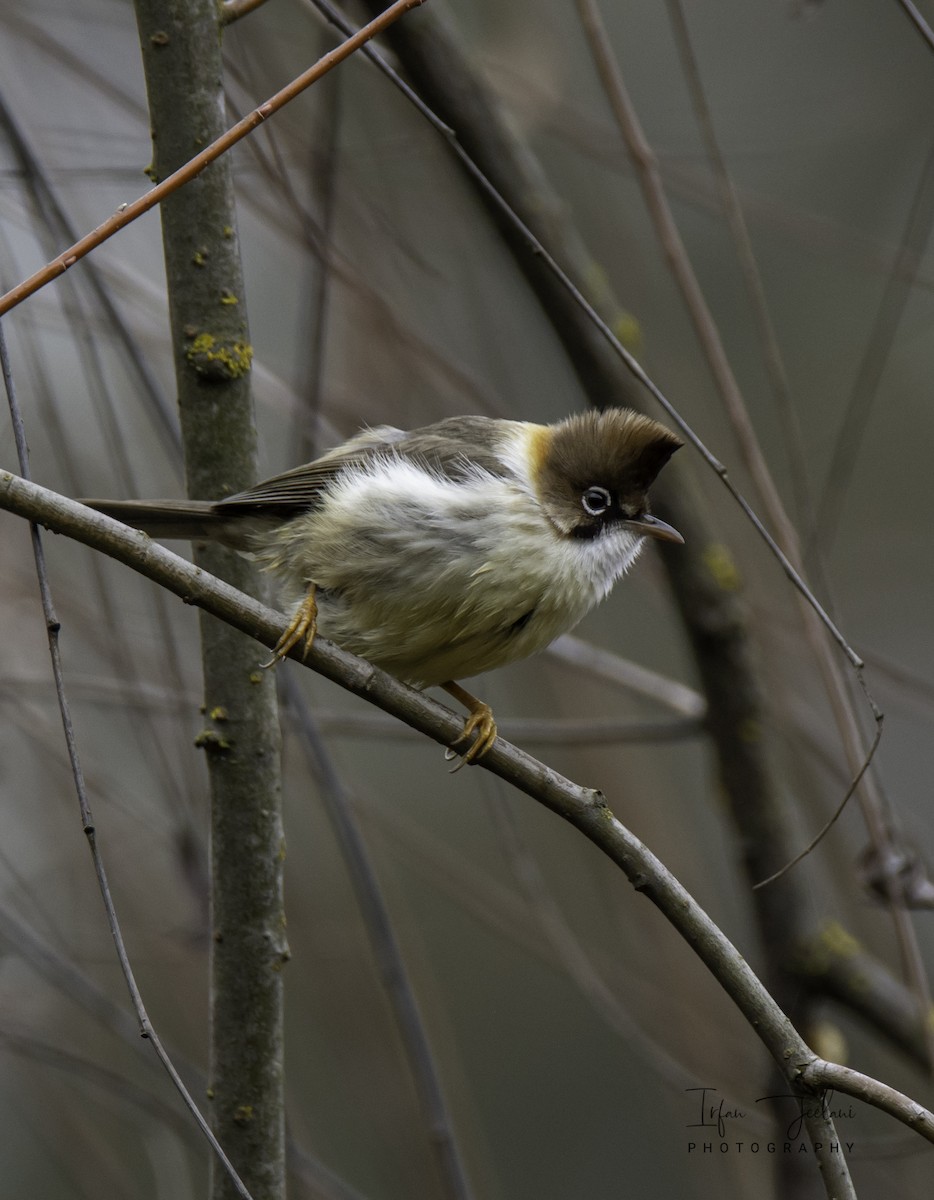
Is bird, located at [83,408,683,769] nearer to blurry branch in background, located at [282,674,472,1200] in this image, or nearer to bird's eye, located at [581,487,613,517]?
bird's eye, located at [581,487,613,517]

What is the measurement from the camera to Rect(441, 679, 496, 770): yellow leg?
7.69 feet

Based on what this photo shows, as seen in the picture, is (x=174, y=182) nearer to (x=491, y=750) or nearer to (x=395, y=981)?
(x=491, y=750)

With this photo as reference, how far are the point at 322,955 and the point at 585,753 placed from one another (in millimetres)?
1271

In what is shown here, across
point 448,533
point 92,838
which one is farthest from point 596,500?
point 92,838

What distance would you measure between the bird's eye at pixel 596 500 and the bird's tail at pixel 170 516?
91 cm

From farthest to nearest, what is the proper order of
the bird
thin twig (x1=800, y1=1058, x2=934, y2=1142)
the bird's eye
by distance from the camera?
the bird's eye, the bird, thin twig (x1=800, y1=1058, x2=934, y2=1142)

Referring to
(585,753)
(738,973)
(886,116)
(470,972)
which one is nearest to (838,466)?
(738,973)

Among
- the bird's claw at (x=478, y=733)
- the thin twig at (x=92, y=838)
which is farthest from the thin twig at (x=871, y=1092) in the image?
the thin twig at (x=92, y=838)

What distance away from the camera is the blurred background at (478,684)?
345cm

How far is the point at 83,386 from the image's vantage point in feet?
18.6

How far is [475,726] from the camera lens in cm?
280

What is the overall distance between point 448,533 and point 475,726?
0.45 m

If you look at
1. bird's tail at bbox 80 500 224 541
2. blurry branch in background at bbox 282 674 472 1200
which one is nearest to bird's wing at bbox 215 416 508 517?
bird's tail at bbox 80 500 224 541

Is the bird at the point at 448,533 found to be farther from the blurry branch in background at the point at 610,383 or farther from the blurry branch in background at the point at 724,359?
the blurry branch in background at the point at 610,383
